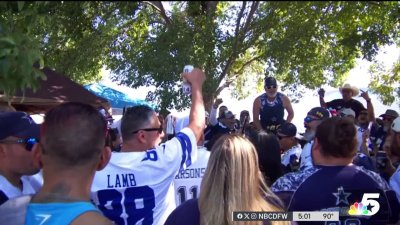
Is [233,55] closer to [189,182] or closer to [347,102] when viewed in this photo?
[189,182]

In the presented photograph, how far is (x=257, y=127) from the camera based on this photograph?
659 cm

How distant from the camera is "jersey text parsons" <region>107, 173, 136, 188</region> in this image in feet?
9.82

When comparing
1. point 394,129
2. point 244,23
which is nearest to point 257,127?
point 394,129

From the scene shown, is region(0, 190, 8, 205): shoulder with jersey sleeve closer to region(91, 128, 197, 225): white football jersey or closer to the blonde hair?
region(91, 128, 197, 225): white football jersey

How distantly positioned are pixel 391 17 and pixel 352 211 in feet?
3.60

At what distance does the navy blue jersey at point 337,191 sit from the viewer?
277 cm

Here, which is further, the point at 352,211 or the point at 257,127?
the point at 257,127

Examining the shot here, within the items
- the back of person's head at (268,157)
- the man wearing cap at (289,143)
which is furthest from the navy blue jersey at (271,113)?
the back of person's head at (268,157)

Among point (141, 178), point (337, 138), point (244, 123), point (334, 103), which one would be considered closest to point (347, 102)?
point (334, 103)

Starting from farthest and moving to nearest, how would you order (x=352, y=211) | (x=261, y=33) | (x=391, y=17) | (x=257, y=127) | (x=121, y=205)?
(x=257, y=127)
(x=121, y=205)
(x=352, y=211)
(x=391, y=17)
(x=261, y=33)

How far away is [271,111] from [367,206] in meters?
3.64

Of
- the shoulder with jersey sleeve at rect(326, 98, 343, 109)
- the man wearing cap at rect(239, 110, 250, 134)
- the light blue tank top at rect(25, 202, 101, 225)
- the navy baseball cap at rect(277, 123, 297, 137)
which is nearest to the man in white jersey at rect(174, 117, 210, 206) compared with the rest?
the man wearing cap at rect(239, 110, 250, 134)

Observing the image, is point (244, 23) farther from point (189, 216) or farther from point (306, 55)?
point (189, 216)

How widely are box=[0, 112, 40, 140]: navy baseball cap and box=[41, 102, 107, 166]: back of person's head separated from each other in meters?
0.78
